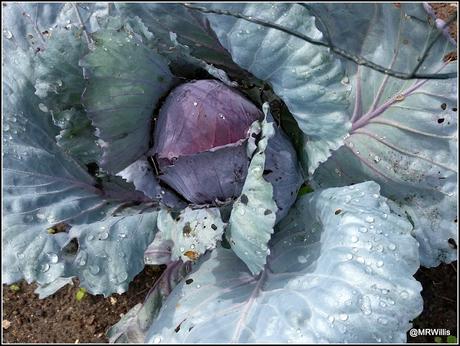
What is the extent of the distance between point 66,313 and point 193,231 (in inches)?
32.3

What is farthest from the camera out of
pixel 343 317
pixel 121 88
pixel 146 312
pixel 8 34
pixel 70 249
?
pixel 146 312

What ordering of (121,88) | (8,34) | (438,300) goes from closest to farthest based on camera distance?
(121,88), (8,34), (438,300)

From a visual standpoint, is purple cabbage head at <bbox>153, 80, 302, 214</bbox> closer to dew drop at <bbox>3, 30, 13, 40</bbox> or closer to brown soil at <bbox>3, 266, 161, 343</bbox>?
dew drop at <bbox>3, 30, 13, 40</bbox>

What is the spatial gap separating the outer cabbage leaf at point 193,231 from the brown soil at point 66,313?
1.89 feet

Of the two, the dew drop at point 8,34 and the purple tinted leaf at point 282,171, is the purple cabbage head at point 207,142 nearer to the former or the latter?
the purple tinted leaf at point 282,171

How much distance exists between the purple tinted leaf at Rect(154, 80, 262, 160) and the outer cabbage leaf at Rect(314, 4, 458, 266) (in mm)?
315

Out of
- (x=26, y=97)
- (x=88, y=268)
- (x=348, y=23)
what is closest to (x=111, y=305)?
(x=88, y=268)

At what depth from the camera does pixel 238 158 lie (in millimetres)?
1156

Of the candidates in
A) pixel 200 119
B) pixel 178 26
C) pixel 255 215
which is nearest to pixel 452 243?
pixel 255 215

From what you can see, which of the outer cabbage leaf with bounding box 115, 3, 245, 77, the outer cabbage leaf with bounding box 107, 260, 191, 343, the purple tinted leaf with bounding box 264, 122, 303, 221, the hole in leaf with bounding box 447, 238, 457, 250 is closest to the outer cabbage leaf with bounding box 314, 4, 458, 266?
the hole in leaf with bounding box 447, 238, 457, 250

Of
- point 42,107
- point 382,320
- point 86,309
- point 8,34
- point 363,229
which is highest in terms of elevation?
point 8,34

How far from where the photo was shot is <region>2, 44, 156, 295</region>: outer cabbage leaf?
3.87 ft

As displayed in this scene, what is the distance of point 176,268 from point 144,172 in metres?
0.40

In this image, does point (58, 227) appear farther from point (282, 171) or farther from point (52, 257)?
point (282, 171)
